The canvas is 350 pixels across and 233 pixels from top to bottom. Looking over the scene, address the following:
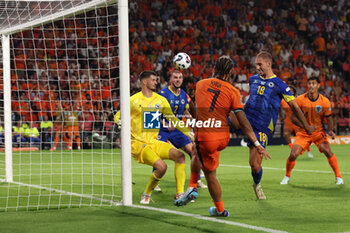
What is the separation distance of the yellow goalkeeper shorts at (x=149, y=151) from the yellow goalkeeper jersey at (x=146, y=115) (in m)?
0.09

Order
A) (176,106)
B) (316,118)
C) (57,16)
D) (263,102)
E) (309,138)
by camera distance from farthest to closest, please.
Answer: (316,118), (309,138), (176,106), (57,16), (263,102)

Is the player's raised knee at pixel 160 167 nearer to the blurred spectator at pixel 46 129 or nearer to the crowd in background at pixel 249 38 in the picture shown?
the blurred spectator at pixel 46 129

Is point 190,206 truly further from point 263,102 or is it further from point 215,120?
point 263,102

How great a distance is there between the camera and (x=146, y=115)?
8.88 metres

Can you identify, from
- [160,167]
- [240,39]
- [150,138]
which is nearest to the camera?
[160,167]

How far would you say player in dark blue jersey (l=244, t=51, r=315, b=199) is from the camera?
8672 mm

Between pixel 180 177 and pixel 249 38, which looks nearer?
pixel 180 177

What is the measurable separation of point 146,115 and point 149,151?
2.54ft

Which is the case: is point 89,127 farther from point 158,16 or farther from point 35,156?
point 158,16

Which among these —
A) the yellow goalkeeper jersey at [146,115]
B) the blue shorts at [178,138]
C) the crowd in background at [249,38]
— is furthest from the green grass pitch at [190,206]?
the crowd in background at [249,38]

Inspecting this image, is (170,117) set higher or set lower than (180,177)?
higher

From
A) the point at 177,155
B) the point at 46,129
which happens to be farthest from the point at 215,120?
the point at 46,129

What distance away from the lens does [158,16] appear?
96.8ft

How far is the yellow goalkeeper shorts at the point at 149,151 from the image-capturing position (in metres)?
8.26
